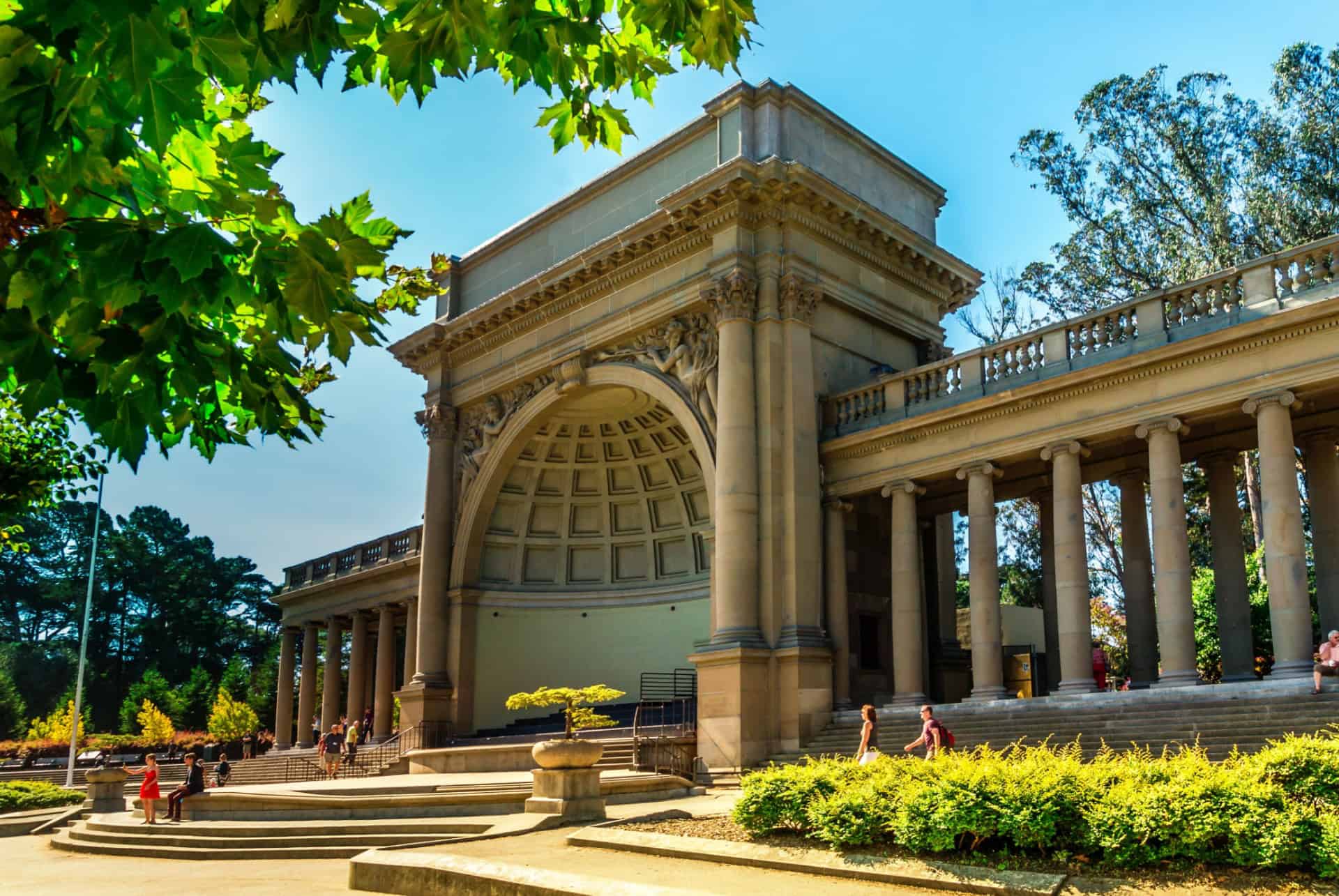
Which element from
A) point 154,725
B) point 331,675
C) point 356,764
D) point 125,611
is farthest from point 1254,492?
point 125,611

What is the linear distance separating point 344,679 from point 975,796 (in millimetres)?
77762

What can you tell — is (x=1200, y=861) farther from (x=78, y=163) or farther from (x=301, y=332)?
(x=78, y=163)

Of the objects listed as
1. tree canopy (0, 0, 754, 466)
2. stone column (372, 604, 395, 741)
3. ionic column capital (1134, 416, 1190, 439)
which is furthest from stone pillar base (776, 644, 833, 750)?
stone column (372, 604, 395, 741)

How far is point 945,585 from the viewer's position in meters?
28.8

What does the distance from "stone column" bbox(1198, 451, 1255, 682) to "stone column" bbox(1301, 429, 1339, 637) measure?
141 cm

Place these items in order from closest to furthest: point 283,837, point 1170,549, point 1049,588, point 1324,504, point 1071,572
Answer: point 283,837
point 1170,549
point 1324,504
point 1071,572
point 1049,588

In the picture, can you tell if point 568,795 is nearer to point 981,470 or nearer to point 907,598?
point 907,598

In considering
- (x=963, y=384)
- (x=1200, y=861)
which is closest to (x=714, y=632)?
(x=963, y=384)

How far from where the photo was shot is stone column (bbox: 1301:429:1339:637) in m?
21.2

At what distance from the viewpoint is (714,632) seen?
81.7 ft

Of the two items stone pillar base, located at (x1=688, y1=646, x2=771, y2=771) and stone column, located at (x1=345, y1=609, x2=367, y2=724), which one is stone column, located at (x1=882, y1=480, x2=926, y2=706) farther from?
stone column, located at (x1=345, y1=609, x2=367, y2=724)

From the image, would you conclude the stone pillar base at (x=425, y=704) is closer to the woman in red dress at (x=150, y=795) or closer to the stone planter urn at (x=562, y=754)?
the woman in red dress at (x=150, y=795)

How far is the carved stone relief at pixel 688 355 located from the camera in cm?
2720

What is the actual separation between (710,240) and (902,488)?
7.28 m
